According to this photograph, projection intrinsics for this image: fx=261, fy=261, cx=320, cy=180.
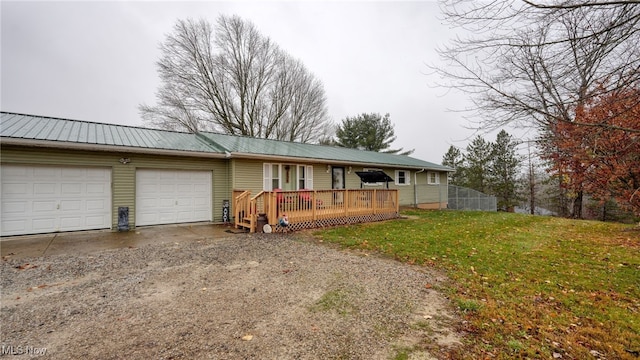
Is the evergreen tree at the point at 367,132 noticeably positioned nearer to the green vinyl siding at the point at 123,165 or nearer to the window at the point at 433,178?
the window at the point at 433,178

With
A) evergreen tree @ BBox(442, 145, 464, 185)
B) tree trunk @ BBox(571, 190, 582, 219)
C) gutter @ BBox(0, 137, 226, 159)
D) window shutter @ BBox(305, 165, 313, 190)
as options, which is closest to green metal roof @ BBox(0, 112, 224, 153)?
gutter @ BBox(0, 137, 226, 159)

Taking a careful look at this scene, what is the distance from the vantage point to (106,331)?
274cm

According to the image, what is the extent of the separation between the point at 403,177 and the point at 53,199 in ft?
55.0

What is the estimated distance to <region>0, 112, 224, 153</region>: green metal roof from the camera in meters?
7.50

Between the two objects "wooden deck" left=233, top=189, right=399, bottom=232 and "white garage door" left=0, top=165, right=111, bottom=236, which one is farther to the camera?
"wooden deck" left=233, top=189, right=399, bottom=232

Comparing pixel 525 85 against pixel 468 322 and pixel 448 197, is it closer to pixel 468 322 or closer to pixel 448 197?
pixel 468 322

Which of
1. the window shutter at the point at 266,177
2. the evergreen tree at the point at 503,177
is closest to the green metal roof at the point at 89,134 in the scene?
the window shutter at the point at 266,177

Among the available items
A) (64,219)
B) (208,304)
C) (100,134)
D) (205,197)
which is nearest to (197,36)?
(100,134)

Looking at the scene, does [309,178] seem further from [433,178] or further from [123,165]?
[433,178]

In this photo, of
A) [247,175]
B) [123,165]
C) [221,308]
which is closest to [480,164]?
[247,175]

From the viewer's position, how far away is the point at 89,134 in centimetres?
856

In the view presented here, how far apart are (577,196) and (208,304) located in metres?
21.5

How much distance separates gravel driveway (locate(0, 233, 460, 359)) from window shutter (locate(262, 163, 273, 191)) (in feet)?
19.4

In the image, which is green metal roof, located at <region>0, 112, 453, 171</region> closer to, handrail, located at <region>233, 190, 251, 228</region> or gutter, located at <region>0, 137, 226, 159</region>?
gutter, located at <region>0, 137, 226, 159</region>
